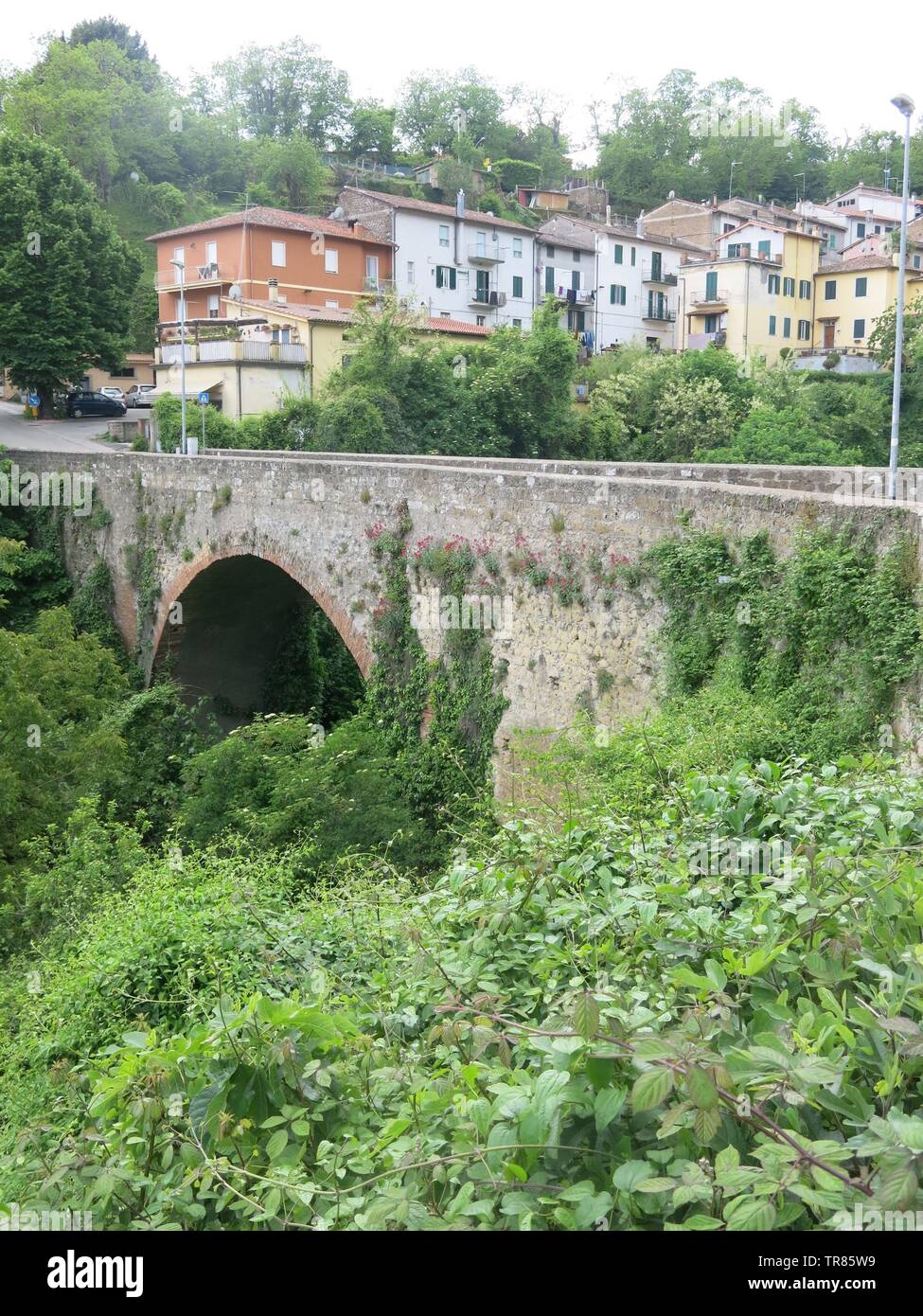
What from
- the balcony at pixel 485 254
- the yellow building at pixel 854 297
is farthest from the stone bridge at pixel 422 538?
the yellow building at pixel 854 297

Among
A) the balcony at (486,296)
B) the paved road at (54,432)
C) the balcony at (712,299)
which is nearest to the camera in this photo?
the paved road at (54,432)

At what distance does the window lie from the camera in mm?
43938

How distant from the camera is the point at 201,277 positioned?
4056 centimetres

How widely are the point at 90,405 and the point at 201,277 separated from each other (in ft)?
18.9

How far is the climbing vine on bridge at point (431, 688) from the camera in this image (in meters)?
13.5

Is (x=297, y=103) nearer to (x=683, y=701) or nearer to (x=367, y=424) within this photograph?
(x=367, y=424)

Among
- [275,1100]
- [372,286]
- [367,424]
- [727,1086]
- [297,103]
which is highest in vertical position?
[297,103]

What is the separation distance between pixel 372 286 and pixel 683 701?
33946mm

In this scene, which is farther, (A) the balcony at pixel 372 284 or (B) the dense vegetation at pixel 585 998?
(A) the balcony at pixel 372 284

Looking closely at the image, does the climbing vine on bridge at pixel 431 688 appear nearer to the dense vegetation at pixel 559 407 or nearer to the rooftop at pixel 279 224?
the dense vegetation at pixel 559 407

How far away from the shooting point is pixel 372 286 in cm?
4178

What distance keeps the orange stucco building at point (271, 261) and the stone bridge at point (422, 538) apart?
1689cm
